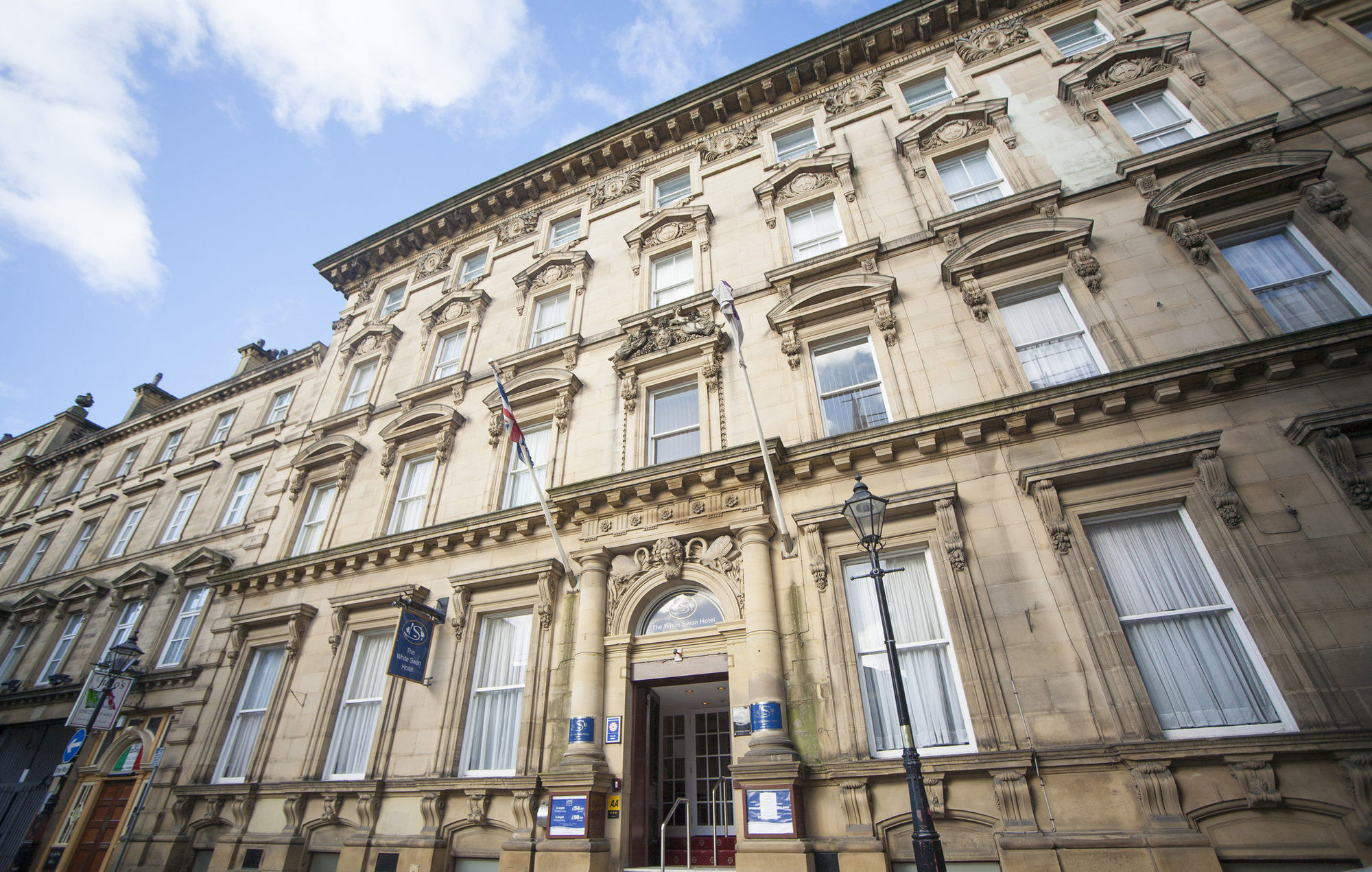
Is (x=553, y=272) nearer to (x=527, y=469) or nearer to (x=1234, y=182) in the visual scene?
(x=527, y=469)

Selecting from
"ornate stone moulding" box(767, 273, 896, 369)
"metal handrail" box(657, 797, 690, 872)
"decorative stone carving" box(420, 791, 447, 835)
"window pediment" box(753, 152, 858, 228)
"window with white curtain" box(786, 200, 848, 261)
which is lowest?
"metal handrail" box(657, 797, 690, 872)

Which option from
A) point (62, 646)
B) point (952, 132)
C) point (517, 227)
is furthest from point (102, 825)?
point (952, 132)

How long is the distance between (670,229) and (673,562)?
10.3 metres

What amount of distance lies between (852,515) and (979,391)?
489 cm

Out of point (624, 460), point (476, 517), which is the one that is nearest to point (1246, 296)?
point (624, 460)

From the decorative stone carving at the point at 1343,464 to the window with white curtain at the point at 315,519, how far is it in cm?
2061

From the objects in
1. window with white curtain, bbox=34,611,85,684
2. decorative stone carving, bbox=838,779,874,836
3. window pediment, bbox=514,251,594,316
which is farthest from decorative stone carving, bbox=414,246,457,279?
decorative stone carving, bbox=838,779,874,836

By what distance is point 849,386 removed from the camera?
12453 millimetres

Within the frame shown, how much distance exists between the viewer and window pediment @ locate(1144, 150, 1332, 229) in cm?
1058

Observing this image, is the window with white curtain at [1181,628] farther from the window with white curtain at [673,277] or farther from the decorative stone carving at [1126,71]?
the decorative stone carving at [1126,71]

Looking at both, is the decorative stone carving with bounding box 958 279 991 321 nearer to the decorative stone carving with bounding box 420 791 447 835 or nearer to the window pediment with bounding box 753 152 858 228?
the window pediment with bounding box 753 152 858 228

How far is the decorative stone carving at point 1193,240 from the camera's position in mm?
10617

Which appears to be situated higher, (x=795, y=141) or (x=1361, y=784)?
(x=795, y=141)

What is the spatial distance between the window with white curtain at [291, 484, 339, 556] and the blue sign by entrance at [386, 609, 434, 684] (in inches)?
238
